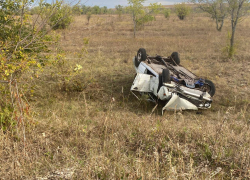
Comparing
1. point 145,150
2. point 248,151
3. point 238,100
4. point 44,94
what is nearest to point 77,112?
point 44,94

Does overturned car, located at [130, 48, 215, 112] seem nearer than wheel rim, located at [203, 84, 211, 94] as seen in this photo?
Yes

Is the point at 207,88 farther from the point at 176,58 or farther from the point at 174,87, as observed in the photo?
the point at 176,58

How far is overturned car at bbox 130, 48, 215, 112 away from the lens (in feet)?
19.6

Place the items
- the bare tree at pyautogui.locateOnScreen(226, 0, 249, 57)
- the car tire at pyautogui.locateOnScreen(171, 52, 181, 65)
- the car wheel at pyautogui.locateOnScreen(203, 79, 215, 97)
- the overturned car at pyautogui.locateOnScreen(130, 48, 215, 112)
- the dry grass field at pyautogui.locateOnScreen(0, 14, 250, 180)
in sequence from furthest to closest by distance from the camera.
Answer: the bare tree at pyautogui.locateOnScreen(226, 0, 249, 57) < the car tire at pyautogui.locateOnScreen(171, 52, 181, 65) < the car wheel at pyautogui.locateOnScreen(203, 79, 215, 97) < the overturned car at pyautogui.locateOnScreen(130, 48, 215, 112) < the dry grass field at pyautogui.locateOnScreen(0, 14, 250, 180)

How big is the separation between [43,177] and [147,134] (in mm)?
1795

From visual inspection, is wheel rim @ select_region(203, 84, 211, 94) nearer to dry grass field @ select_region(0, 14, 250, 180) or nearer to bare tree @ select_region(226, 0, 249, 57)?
dry grass field @ select_region(0, 14, 250, 180)

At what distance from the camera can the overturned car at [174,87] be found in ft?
19.6

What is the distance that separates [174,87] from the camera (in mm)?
5961

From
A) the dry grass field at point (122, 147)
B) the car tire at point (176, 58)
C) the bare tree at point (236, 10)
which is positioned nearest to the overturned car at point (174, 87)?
the dry grass field at point (122, 147)

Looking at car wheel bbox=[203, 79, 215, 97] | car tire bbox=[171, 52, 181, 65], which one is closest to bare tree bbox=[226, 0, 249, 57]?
car tire bbox=[171, 52, 181, 65]

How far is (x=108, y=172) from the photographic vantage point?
2.59m

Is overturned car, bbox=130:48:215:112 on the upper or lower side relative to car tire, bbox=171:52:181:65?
lower

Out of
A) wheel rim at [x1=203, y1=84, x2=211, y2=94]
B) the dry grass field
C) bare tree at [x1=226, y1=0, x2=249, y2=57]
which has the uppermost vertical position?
bare tree at [x1=226, y1=0, x2=249, y2=57]

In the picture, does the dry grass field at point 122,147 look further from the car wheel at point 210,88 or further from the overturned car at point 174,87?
the car wheel at point 210,88
